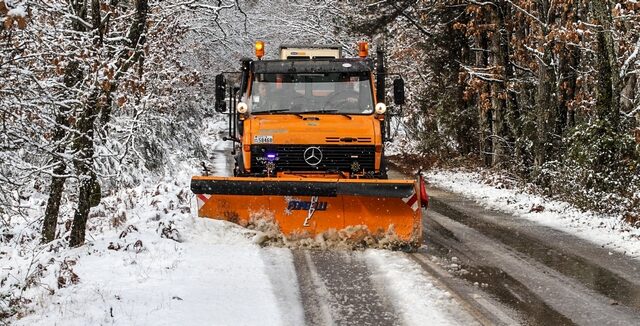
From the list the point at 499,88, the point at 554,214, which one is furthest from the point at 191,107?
the point at 554,214

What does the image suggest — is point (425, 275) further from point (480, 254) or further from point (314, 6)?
point (314, 6)

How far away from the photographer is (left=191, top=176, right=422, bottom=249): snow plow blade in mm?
8305

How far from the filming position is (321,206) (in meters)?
8.74

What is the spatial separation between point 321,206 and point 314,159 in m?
0.73

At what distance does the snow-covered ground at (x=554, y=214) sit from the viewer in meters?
9.16

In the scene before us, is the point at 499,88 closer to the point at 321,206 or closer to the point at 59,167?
the point at 321,206

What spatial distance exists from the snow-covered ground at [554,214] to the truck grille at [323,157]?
132 inches

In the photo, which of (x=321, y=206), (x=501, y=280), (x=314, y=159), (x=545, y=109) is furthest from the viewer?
(x=545, y=109)

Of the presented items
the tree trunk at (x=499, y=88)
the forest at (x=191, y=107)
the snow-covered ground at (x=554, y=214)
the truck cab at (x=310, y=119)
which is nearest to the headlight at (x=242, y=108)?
the truck cab at (x=310, y=119)

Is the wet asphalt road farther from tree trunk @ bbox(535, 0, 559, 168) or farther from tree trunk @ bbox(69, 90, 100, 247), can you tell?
tree trunk @ bbox(535, 0, 559, 168)

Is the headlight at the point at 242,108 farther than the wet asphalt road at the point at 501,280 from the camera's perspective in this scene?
Yes

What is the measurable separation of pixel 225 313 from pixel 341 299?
117 centimetres

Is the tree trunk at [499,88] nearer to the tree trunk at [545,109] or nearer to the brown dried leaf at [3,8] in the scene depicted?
the tree trunk at [545,109]

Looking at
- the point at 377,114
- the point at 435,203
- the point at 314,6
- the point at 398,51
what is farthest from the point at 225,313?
the point at 314,6
